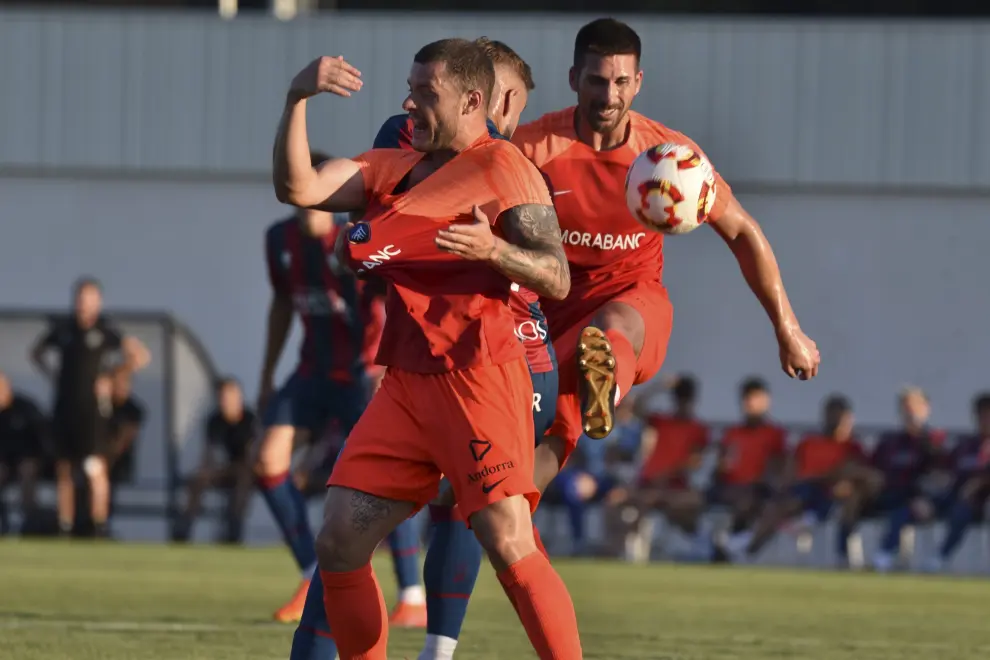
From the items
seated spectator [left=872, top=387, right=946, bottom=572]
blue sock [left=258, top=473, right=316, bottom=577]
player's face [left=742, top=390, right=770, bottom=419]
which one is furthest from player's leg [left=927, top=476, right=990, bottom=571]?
blue sock [left=258, top=473, right=316, bottom=577]

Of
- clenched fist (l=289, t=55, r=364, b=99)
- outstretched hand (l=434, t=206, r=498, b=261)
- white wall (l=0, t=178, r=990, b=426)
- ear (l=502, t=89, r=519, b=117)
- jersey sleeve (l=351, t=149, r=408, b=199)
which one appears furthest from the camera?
white wall (l=0, t=178, r=990, b=426)

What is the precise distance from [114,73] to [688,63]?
6711 mm

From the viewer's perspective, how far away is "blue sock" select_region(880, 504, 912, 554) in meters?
16.1

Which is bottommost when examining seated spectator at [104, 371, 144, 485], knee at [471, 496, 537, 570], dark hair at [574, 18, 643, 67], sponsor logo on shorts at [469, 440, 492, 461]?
seated spectator at [104, 371, 144, 485]

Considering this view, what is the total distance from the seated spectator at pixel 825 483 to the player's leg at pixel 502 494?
11641mm

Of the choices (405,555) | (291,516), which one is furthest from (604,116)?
(291,516)

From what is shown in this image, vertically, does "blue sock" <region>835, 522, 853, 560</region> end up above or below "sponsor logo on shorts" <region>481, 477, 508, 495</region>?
below

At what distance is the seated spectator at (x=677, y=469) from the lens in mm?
16500

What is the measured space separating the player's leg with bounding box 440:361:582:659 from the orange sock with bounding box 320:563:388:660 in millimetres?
343

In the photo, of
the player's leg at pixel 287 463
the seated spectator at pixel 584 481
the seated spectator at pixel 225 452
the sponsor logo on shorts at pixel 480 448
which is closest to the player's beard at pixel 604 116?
the sponsor logo on shorts at pixel 480 448

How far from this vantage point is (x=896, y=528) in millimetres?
16078

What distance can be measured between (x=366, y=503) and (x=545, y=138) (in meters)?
2.15

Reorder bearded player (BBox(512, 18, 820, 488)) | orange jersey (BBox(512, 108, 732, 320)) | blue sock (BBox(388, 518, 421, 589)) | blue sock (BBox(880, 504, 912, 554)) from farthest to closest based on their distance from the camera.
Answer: blue sock (BBox(880, 504, 912, 554))
blue sock (BBox(388, 518, 421, 589))
orange jersey (BBox(512, 108, 732, 320))
bearded player (BBox(512, 18, 820, 488))

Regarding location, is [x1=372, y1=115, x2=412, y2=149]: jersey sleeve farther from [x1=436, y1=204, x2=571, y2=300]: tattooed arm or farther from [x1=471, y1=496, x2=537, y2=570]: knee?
[x1=471, y1=496, x2=537, y2=570]: knee
